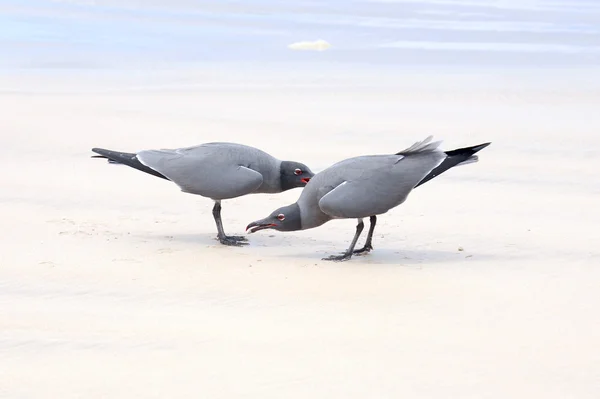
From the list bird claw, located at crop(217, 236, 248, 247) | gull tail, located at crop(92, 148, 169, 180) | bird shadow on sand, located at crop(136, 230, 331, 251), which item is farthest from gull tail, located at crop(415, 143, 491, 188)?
gull tail, located at crop(92, 148, 169, 180)

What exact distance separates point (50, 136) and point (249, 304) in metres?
5.78

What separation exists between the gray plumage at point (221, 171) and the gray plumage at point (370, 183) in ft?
1.76

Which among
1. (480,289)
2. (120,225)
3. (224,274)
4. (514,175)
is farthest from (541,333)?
(514,175)

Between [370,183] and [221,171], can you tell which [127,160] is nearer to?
[221,171]

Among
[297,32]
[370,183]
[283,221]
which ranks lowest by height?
[283,221]

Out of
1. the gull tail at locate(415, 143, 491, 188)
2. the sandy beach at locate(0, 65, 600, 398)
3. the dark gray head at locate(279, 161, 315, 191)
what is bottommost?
the sandy beach at locate(0, 65, 600, 398)

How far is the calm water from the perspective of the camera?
18594 millimetres

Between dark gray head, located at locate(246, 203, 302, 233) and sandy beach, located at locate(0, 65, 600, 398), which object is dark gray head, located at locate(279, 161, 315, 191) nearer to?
sandy beach, located at locate(0, 65, 600, 398)

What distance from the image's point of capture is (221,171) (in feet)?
27.8

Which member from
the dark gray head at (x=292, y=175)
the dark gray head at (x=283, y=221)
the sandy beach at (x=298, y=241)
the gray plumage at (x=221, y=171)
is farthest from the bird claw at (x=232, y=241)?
the dark gray head at (x=292, y=175)

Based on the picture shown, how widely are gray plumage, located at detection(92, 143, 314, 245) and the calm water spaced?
916 cm

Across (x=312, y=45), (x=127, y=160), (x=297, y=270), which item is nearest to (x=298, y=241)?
(x=297, y=270)

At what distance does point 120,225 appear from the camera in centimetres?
874

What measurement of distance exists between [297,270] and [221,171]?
1303mm
